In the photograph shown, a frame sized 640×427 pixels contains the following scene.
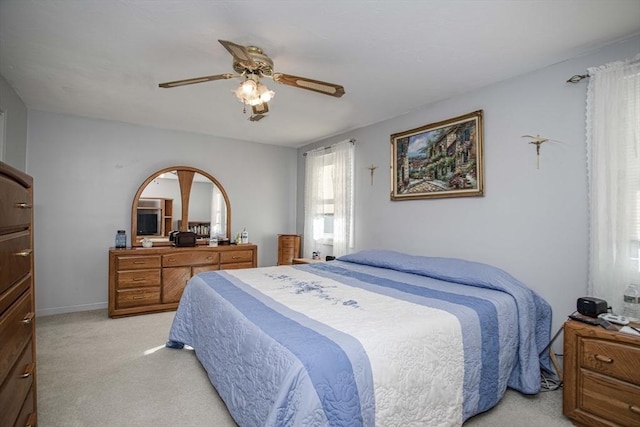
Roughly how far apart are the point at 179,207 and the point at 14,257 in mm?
3510

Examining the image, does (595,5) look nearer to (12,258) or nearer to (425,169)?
(425,169)

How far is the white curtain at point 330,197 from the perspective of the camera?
4.48 m

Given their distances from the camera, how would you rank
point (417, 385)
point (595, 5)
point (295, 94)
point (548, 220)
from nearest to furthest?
1. point (417, 385)
2. point (595, 5)
3. point (548, 220)
4. point (295, 94)

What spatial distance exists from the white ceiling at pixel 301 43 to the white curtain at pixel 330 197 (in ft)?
3.96

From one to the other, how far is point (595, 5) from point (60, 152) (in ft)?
17.2

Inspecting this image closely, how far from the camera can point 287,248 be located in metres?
5.14

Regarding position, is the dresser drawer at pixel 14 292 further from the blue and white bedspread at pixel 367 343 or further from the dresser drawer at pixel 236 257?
the dresser drawer at pixel 236 257

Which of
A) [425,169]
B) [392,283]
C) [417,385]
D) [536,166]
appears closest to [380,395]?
[417,385]

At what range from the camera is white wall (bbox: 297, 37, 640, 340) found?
241 cm

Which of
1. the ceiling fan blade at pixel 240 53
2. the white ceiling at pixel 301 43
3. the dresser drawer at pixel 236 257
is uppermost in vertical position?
the white ceiling at pixel 301 43

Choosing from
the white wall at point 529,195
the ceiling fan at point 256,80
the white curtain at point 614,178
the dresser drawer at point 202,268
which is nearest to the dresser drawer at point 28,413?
the ceiling fan at point 256,80

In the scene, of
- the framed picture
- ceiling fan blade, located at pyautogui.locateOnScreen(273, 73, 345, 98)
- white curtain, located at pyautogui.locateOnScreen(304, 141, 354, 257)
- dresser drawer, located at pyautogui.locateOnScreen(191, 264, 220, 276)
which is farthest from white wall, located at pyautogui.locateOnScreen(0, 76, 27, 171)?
the framed picture

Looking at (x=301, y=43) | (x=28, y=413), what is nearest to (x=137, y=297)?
(x=28, y=413)

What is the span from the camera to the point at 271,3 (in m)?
1.84
